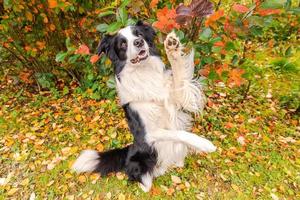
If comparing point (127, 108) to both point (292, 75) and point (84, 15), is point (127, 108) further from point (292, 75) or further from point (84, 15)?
point (292, 75)

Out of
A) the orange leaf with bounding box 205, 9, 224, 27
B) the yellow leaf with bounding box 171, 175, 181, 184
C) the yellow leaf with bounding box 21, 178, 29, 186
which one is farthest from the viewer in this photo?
the yellow leaf with bounding box 21, 178, 29, 186

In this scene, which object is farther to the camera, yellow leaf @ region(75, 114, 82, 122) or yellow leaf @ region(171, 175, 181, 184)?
yellow leaf @ region(75, 114, 82, 122)

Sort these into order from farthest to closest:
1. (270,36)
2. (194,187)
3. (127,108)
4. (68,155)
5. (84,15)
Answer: (270,36) → (84,15) → (68,155) → (194,187) → (127,108)

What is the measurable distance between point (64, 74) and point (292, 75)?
11.3 feet

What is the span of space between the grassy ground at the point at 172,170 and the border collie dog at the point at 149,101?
0.27 metres

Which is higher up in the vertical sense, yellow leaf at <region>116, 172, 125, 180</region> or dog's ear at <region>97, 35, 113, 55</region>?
dog's ear at <region>97, 35, 113, 55</region>

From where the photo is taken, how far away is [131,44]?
2.77 metres

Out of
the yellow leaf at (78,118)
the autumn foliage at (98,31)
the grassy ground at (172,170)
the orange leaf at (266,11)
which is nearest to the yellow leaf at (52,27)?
the autumn foliage at (98,31)

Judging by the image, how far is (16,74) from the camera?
5180 mm

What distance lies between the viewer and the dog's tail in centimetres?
347

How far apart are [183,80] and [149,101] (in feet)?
1.22

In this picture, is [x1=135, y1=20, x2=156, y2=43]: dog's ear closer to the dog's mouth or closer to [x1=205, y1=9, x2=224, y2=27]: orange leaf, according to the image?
the dog's mouth

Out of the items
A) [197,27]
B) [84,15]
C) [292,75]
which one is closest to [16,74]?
[84,15]

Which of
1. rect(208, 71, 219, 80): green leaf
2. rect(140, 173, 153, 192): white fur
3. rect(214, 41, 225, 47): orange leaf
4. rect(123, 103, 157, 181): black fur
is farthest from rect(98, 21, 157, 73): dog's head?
rect(140, 173, 153, 192): white fur
